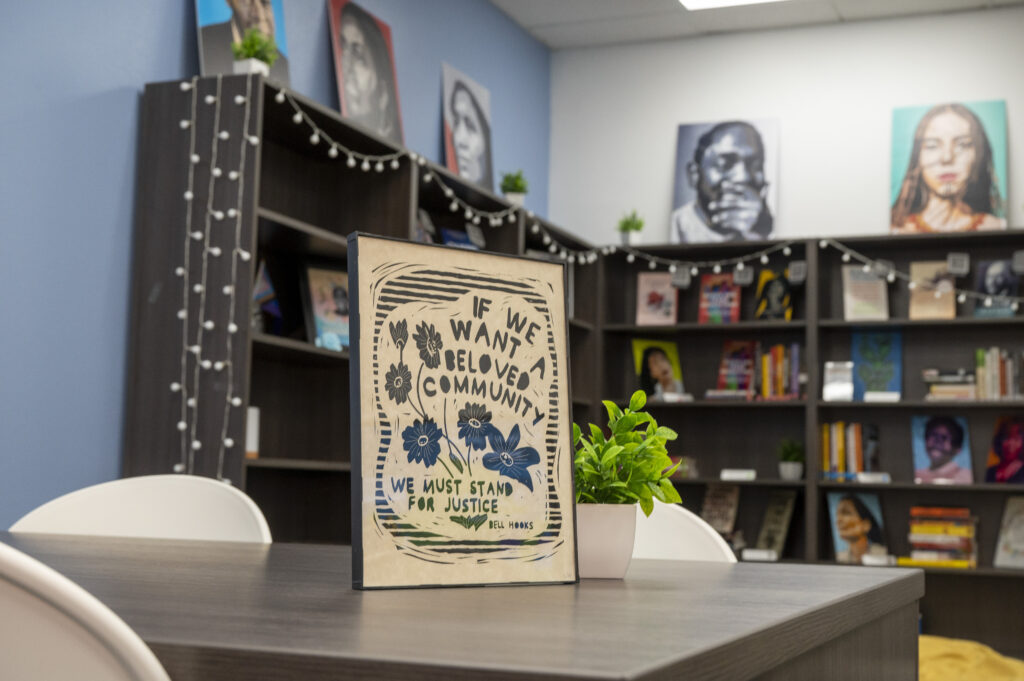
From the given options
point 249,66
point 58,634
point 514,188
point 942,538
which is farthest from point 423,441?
point 942,538

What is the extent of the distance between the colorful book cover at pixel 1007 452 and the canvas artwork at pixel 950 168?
35.2 inches

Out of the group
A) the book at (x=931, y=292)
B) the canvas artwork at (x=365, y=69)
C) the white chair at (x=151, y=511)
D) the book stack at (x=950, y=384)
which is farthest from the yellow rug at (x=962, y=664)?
the white chair at (x=151, y=511)

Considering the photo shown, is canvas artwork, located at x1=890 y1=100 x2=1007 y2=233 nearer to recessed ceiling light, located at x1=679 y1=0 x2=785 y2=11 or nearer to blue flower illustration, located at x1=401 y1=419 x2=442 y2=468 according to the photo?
recessed ceiling light, located at x1=679 y1=0 x2=785 y2=11

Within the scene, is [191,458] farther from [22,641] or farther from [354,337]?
[22,641]

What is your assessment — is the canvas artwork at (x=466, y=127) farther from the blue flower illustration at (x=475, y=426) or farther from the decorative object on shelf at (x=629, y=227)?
the blue flower illustration at (x=475, y=426)

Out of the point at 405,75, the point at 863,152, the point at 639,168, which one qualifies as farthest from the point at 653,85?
the point at 405,75

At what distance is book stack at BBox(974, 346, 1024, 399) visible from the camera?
5.12m

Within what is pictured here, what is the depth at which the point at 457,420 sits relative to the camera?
3.19 feet

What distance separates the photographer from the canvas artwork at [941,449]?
5.26 meters

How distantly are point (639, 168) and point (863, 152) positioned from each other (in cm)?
111

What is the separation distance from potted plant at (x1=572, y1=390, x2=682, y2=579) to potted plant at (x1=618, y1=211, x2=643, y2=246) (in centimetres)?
459

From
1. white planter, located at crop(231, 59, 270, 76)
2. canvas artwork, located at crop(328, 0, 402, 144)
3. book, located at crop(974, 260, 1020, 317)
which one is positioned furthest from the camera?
book, located at crop(974, 260, 1020, 317)

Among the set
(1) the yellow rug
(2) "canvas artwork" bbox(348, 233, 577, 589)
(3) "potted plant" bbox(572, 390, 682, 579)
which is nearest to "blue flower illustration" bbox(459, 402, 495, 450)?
(2) "canvas artwork" bbox(348, 233, 577, 589)

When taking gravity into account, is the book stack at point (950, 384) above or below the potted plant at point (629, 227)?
below
